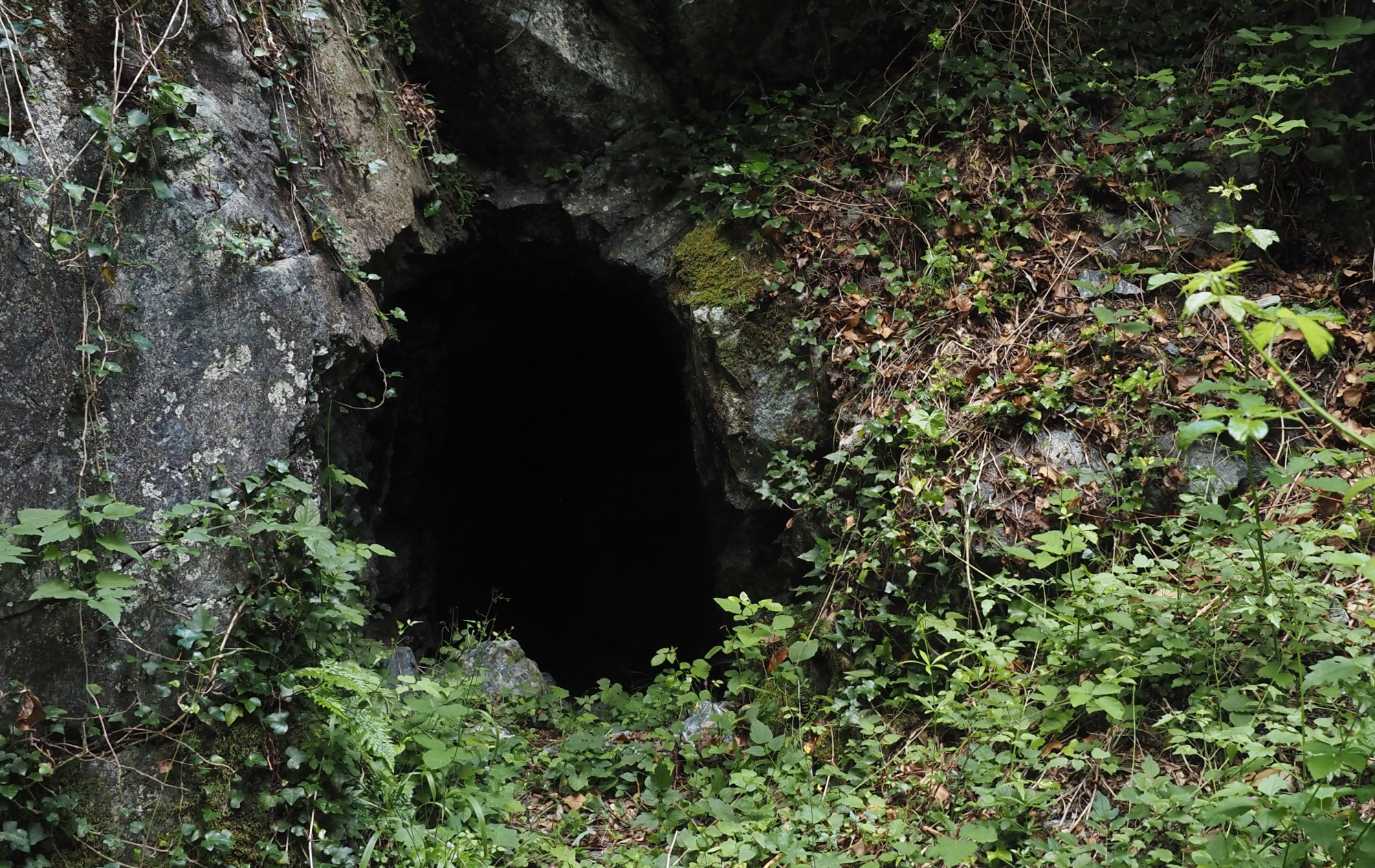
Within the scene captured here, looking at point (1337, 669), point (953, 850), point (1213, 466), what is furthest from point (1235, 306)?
point (1213, 466)

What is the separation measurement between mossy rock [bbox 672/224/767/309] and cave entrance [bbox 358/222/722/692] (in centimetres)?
43

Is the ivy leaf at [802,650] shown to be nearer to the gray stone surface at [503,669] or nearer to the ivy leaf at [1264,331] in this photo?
the gray stone surface at [503,669]

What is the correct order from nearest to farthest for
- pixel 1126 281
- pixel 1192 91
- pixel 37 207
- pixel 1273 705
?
pixel 1273 705, pixel 37 207, pixel 1126 281, pixel 1192 91

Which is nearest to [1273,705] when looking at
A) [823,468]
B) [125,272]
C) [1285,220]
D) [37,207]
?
[823,468]

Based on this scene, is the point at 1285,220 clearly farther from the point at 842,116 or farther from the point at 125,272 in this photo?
the point at 125,272

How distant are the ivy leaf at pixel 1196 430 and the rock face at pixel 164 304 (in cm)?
316

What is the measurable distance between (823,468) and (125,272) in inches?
131

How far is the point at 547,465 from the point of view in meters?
9.12

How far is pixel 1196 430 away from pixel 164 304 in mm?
3520

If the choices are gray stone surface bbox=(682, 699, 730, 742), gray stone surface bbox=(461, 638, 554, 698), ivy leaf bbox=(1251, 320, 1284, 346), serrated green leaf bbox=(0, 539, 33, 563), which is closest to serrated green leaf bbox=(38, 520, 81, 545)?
serrated green leaf bbox=(0, 539, 33, 563)

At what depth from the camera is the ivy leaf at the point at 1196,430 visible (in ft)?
6.72

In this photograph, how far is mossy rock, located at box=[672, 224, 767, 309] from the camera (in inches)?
205

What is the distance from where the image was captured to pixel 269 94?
4.02 metres

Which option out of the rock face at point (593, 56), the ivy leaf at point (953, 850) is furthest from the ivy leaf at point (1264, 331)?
the rock face at point (593, 56)
